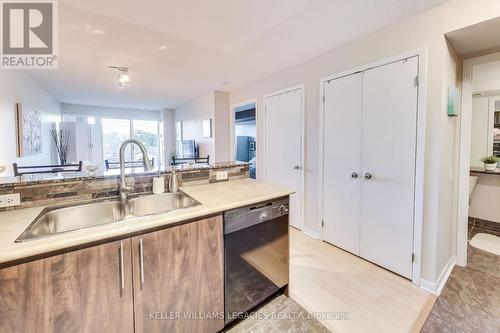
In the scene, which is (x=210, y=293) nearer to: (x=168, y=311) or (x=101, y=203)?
(x=168, y=311)

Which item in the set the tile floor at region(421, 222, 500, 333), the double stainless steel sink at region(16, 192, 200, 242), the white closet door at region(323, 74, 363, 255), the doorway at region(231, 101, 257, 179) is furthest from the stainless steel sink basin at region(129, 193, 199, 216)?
the doorway at region(231, 101, 257, 179)

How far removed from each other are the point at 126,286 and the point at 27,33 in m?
2.67

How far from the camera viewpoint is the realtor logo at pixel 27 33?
1.78 meters

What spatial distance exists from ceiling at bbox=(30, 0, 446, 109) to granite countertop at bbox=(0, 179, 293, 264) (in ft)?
4.89

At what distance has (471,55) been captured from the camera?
1.96 m

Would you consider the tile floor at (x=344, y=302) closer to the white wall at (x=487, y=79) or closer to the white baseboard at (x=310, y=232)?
the white baseboard at (x=310, y=232)

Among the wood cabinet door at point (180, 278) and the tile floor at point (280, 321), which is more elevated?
the wood cabinet door at point (180, 278)

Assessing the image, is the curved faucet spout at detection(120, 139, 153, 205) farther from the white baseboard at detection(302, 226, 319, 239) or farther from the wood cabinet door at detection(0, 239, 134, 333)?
the white baseboard at detection(302, 226, 319, 239)

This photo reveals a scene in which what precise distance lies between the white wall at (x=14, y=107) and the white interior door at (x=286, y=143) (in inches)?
131

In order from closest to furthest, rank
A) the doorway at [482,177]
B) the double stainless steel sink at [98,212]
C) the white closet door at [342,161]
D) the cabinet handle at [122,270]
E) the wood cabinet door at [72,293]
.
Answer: the wood cabinet door at [72,293], the cabinet handle at [122,270], the double stainless steel sink at [98,212], the doorway at [482,177], the white closet door at [342,161]

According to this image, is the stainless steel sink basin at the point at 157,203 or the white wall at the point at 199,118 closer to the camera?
the stainless steel sink basin at the point at 157,203

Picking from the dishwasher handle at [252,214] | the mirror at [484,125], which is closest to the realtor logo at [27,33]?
the dishwasher handle at [252,214]

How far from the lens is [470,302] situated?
5.40 feet

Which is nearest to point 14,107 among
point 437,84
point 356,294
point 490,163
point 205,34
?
point 205,34
